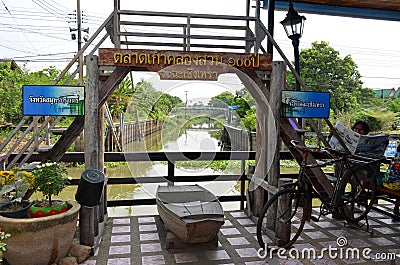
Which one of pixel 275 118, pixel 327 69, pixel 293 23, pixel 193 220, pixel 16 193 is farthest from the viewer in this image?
pixel 327 69

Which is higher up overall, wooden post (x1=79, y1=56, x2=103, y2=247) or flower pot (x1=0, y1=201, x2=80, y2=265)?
wooden post (x1=79, y1=56, x2=103, y2=247)

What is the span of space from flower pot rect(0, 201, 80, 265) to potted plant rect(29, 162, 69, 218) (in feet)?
0.52

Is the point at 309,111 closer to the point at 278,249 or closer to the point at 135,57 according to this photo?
the point at 278,249

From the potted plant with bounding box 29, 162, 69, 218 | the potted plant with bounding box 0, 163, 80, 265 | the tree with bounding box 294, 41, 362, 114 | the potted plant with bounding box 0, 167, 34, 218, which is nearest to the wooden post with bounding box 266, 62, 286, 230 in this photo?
the potted plant with bounding box 0, 163, 80, 265

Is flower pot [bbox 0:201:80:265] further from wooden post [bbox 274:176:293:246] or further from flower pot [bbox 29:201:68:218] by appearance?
wooden post [bbox 274:176:293:246]

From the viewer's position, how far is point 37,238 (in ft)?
10.3

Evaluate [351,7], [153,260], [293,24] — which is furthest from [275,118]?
[351,7]

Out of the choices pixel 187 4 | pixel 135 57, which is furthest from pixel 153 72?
pixel 187 4

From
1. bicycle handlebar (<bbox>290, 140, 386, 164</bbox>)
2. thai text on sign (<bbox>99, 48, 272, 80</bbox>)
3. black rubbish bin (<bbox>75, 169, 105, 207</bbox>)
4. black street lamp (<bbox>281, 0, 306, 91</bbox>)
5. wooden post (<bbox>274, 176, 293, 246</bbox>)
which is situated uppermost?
black street lamp (<bbox>281, 0, 306, 91</bbox>)

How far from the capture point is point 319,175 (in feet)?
15.1

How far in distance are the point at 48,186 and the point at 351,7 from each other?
5.86 m

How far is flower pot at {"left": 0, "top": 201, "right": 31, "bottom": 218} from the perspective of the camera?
3221 millimetres

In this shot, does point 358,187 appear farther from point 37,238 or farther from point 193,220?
point 37,238

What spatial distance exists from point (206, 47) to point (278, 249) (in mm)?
2970
